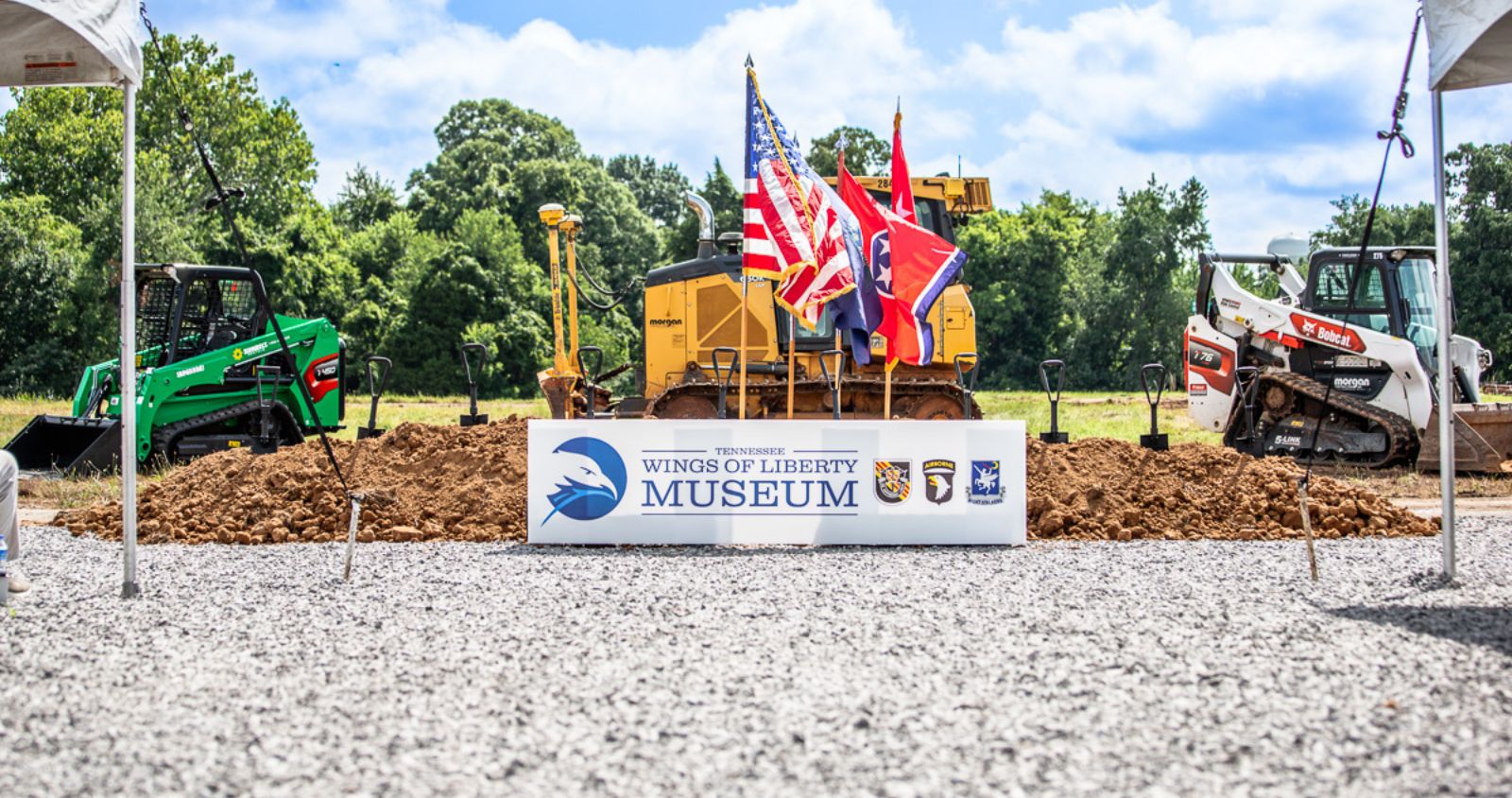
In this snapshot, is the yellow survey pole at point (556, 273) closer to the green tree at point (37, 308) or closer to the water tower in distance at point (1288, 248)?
the water tower in distance at point (1288, 248)

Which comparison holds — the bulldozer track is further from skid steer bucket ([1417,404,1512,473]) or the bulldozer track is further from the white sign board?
skid steer bucket ([1417,404,1512,473])

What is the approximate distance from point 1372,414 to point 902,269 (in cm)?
757

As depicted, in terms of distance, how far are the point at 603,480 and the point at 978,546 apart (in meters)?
2.98

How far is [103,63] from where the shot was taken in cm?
815

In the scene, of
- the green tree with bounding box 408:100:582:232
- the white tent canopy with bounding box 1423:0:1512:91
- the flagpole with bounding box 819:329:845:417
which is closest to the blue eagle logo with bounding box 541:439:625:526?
the flagpole with bounding box 819:329:845:417

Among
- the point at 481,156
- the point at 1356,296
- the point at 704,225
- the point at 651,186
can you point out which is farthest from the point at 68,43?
the point at 651,186

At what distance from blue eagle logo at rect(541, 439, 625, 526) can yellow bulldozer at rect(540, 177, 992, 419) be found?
14.6ft

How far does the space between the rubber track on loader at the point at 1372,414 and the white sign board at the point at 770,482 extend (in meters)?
7.39

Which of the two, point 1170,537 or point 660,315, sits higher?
point 660,315

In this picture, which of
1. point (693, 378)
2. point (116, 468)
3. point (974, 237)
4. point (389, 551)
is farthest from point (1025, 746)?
point (974, 237)

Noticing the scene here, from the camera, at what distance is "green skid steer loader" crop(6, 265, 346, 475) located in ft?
53.3

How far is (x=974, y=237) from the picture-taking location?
188 ft

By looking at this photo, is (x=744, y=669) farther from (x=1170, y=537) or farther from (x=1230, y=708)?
(x=1170, y=537)

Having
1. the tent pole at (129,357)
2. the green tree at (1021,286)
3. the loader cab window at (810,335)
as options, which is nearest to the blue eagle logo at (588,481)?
the tent pole at (129,357)
